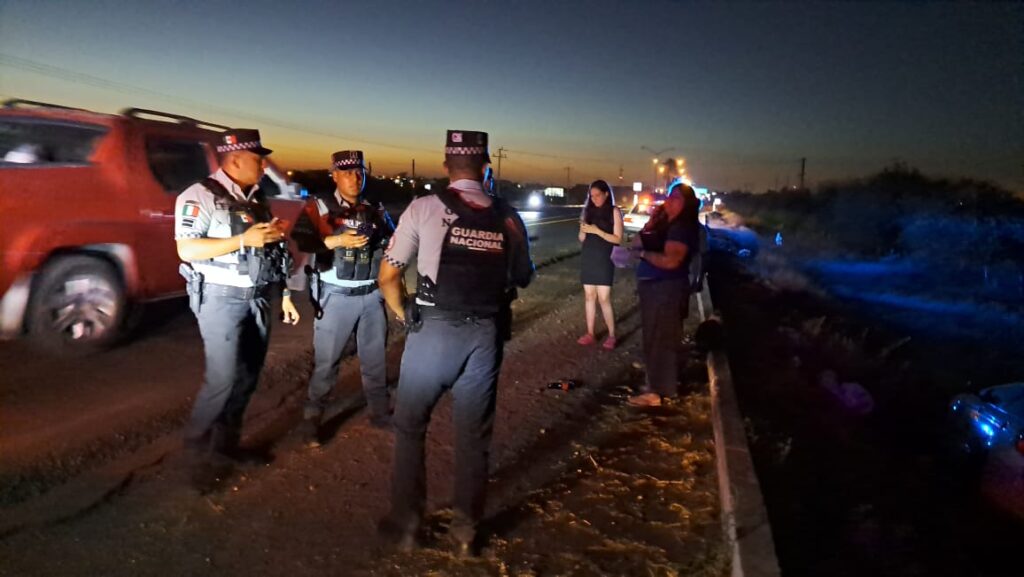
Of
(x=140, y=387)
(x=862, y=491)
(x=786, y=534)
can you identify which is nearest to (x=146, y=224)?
(x=140, y=387)

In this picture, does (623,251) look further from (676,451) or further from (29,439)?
(29,439)

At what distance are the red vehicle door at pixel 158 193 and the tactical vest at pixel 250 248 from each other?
3167mm

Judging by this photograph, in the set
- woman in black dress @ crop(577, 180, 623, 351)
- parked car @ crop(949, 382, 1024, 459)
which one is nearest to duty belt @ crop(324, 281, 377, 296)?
woman in black dress @ crop(577, 180, 623, 351)

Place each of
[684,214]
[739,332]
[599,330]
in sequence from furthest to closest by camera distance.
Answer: [739,332] < [599,330] < [684,214]

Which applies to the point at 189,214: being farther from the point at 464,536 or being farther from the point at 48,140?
the point at 48,140

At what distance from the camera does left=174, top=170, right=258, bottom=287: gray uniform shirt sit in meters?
3.47

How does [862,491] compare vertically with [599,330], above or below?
below

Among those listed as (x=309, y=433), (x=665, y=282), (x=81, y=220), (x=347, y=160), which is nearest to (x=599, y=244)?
(x=665, y=282)

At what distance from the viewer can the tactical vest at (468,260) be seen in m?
2.98

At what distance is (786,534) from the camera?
4.18 meters

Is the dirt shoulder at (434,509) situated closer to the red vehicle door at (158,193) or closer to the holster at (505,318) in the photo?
the holster at (505,318)

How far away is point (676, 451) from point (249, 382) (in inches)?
107

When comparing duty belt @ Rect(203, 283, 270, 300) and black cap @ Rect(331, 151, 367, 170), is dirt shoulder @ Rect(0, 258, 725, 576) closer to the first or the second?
duty belt @ Rect(203, 283, 270, 300)

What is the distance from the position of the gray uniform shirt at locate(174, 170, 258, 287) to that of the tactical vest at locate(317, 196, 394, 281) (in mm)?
687
